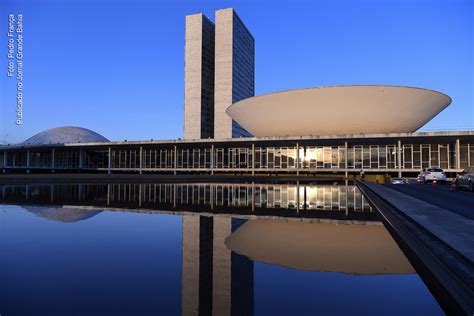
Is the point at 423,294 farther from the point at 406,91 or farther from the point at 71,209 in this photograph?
the point at 406,91

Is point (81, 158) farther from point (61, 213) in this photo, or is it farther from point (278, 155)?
point (61, 213)

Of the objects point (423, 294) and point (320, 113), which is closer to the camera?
point (423, 294)

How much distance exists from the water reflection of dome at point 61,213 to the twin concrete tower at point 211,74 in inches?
4194

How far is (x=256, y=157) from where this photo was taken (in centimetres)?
5106

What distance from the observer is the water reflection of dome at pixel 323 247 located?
523 centimetres

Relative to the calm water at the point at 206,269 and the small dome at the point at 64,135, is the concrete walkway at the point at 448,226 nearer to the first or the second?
the calm water at the point at 206,269

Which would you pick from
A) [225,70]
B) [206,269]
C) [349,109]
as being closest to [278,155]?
[349,109]

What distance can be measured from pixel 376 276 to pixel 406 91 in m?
43.1

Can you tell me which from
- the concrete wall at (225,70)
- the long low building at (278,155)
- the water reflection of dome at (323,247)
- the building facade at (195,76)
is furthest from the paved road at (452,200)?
the concrete wall at (225,70)

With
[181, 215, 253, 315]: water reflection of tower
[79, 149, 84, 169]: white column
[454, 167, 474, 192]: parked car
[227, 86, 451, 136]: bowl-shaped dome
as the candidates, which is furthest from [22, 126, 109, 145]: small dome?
[181, 215, 253, 315]: water reflection of tower

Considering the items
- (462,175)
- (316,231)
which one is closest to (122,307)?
(316,231)

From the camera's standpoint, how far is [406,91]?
4244 centimetres

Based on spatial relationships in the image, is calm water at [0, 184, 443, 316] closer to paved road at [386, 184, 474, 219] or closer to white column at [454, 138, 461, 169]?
paved road at [386, 184, 474, 219]

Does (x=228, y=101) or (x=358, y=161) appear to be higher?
(x=228, y=101)
